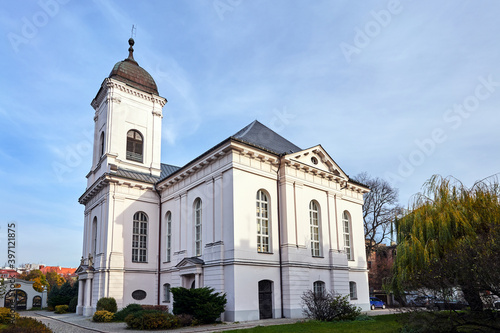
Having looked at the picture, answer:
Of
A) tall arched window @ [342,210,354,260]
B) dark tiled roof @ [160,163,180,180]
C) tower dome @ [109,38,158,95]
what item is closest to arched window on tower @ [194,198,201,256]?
dark tiled roof @ [160,163,180,180]

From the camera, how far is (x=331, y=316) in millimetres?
17672

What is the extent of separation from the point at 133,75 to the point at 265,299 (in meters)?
21.4

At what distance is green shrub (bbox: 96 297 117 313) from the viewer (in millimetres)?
23672

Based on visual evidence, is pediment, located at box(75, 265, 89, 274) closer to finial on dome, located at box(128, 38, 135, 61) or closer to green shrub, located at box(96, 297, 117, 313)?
green shrub, located at box(96, 297, 117, 313)

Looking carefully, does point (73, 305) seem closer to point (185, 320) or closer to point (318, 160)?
point (185, 320)

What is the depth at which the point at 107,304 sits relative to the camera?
78.2ft

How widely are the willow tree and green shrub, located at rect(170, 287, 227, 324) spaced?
826 centimetres

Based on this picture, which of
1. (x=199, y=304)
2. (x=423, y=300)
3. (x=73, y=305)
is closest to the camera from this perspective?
(x=423, y=300)

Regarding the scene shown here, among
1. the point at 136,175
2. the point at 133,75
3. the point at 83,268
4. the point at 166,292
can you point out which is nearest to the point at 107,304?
the point at 166,292

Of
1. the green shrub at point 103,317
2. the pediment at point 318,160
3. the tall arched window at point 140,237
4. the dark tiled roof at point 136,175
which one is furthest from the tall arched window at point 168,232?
the pediment at point 318,160

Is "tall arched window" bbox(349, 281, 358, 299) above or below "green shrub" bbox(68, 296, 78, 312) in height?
above

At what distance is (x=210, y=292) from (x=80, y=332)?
592 cm

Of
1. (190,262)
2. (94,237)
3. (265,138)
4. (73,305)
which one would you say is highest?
(265,138)

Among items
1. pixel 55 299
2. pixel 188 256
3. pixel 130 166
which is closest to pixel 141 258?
pixel 188 256
